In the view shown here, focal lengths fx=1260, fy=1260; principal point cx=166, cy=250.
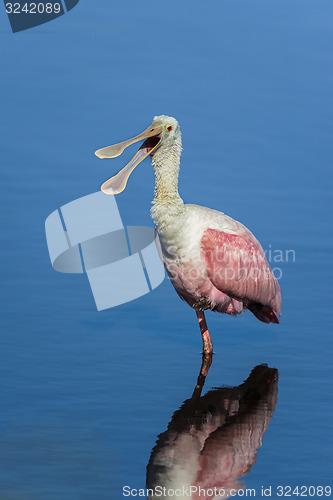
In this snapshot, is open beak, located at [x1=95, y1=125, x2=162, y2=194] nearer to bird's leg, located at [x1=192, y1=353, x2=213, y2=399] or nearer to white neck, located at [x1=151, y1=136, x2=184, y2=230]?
white neck, located at [x1=151, y1=136, x2=184, y2=230]

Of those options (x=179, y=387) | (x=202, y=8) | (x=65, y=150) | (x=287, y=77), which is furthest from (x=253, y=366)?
(x=202, y=8)

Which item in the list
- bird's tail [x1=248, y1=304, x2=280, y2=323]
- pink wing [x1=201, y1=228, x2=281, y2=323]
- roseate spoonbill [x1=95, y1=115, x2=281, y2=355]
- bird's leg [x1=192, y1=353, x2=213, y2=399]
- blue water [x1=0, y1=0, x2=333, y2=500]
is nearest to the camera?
blue water [x1=0, y1=0, x2=333, y2=500]

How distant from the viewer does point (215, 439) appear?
393 inches

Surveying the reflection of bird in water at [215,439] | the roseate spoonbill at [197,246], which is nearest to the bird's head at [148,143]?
the roseate spoonbill at [197,246]

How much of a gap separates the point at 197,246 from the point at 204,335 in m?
0.91

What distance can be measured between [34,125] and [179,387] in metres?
7.06

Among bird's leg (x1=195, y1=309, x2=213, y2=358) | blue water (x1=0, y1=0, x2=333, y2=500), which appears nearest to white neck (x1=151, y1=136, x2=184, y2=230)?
bird's leg (x1=195, y1=309, x2=213, y2=358)

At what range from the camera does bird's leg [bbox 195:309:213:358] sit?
11.6 metres

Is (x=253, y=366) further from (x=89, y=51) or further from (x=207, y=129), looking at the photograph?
(x=89, y=51)

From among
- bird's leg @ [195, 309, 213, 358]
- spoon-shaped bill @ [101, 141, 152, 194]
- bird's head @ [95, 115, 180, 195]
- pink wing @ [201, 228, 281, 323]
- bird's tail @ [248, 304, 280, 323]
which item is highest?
bird's head @ [95, 115, 180, 195]

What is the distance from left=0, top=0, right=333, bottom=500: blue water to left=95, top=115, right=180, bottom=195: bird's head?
1.40m

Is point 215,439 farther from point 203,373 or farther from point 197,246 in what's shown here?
point 197,246

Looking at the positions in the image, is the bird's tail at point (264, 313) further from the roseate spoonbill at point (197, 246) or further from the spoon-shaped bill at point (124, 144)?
the spoon-shaped bill at point (124, 144)

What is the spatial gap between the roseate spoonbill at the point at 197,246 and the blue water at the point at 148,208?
0.47 m
